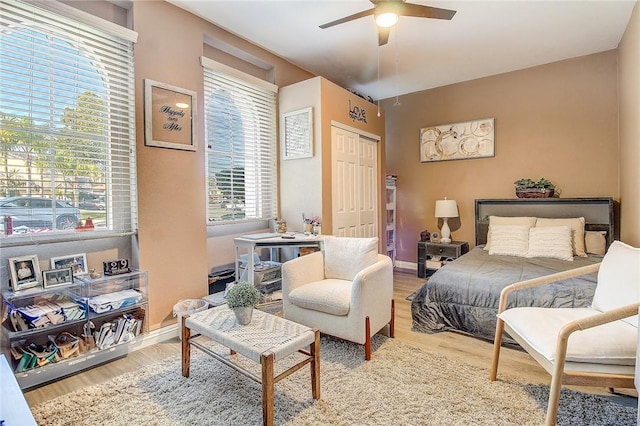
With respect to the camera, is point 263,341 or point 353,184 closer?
point 263,341

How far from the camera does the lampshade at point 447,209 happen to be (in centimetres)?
450

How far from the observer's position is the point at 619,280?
72.0 inches

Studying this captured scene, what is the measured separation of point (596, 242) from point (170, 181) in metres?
4.43

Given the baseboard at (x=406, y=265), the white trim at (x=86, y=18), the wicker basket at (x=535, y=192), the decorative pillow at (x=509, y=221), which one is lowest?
the baseboard at (x=406, y=265)

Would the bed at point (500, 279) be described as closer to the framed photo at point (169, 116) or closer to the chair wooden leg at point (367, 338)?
the chair wooden leg at point (367, 338)

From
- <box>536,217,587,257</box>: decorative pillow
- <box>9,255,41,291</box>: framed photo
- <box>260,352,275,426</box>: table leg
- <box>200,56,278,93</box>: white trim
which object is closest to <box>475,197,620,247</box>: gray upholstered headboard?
<box>536,217,587,257</box>: decorative pillow

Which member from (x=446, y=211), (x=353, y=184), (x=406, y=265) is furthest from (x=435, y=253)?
(x=353, y=184)

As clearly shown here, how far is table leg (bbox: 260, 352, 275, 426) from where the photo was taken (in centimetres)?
155

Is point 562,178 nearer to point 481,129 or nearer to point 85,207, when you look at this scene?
point 481,129

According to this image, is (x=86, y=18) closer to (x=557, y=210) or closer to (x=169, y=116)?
(x=169, y=116)

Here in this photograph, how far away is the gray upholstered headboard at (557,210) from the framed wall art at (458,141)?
30.3 inches

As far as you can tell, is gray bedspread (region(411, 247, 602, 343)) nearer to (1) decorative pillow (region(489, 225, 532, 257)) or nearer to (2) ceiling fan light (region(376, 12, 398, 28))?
(1) decorative pillow (region(489, 225, 532, 257))

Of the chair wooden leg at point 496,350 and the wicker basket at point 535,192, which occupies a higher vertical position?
the wicker basket at point 535,192

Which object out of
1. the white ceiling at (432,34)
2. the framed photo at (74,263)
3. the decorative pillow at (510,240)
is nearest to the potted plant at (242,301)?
the framed photo at (74,263)
